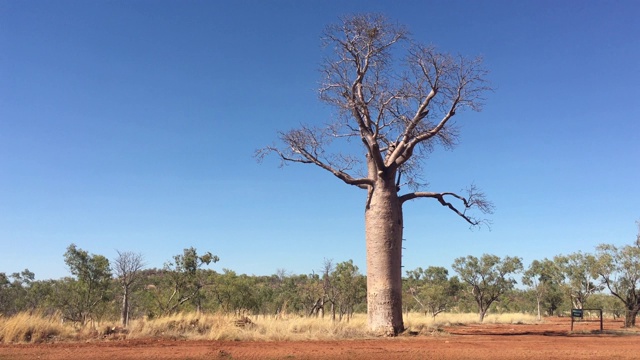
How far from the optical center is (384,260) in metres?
12.5

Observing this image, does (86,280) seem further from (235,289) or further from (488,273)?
(488,273)

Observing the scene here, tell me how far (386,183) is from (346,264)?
14.1 metres

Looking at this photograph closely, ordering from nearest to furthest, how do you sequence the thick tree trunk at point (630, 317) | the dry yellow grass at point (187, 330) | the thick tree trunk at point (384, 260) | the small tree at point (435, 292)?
the dry yellow grass at point (187, 330)
the thick tree trunk at point (384, 260)
the thick tree trunk at point (630, 317)
the small tree at point (435, 292)

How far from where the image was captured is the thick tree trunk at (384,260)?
12.2 metres

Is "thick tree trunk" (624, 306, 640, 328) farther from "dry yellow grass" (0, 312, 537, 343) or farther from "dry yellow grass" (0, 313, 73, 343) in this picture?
"dry yellow grass" (0, 313, 73, 343)

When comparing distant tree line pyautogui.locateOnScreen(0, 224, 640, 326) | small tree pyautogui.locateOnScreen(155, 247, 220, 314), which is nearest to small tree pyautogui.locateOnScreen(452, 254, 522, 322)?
distant tree line pyautogui.locateOnScreen(0, 224, 640, 326)

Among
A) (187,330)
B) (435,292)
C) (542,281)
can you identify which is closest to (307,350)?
(187,330)

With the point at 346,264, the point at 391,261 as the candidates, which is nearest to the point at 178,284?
the point at 346,264

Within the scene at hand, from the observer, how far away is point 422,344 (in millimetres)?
9945

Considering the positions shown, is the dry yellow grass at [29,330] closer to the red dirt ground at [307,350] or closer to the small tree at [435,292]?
the red dirt ground at [307,350]

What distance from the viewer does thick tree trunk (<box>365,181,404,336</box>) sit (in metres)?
12.2

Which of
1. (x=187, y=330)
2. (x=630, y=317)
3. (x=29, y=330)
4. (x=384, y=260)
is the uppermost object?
(x=384, y=260)

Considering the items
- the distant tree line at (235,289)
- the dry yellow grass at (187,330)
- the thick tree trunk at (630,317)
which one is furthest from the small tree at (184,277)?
the thick tree trunk at (630,317)

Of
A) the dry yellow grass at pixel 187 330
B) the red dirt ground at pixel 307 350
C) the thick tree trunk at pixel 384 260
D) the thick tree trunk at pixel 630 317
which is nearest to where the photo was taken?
the red dirt ground at pixel 307 350
